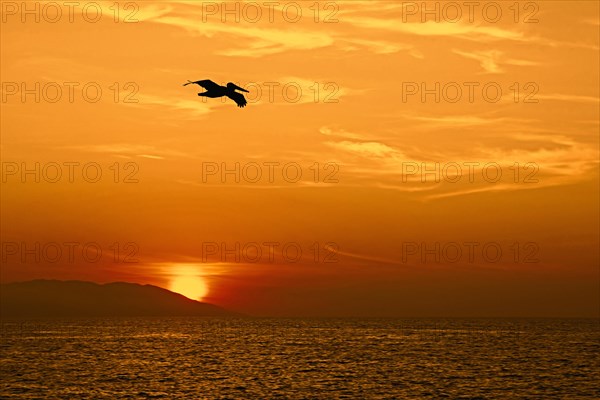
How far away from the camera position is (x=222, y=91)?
39156 millimetres

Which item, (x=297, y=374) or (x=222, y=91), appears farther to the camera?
(x=297, y=374)

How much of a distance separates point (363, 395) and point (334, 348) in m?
85.4

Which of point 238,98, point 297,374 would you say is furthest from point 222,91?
A: point 297,374

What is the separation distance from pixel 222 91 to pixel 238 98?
2.72ft

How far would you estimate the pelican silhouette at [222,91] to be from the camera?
3866 centimetres

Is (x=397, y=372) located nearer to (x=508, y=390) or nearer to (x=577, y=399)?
(x=508, y=390)

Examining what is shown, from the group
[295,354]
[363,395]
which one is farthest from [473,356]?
[363,395]

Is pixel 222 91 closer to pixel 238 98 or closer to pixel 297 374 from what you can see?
pixel 238 98

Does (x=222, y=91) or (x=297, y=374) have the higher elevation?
(x=222, y=91)

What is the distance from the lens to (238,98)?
39000mm

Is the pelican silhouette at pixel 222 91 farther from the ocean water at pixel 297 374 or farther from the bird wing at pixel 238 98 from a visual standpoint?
the ocean water at pixel 297 374

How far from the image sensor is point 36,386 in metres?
93.7

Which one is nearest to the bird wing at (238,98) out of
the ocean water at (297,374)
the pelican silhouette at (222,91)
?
the pelican silhouette at (222,91)

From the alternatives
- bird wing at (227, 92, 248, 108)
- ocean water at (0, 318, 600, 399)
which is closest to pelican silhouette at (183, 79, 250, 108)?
bird wing at (227, 92, 248, 108)
